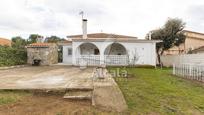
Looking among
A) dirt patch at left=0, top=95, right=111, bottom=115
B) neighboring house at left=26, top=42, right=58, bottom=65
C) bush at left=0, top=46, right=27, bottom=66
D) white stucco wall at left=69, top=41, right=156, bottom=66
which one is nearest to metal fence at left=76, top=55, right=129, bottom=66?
white stucco wall at left=69, top=41, right=156, bottom=66

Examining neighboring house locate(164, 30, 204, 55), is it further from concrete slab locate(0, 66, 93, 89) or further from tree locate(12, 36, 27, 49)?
concrete slab locate(0, 66, 93, 89)

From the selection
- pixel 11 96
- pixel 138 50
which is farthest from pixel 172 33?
pixel 11 96

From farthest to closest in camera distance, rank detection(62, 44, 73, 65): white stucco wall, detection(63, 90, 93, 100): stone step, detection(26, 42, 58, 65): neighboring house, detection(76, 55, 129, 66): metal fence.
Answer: detection(62, 44, 73, 65): white stucco wall, detection(26, 42, 58, 65): neighboring house, detection(76, 55, 129, 66): metal fence, detection(63, 90, 93, 100): stone step

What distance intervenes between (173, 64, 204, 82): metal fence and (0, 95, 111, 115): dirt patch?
909 cm

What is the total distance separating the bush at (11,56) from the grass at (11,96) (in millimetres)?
17096

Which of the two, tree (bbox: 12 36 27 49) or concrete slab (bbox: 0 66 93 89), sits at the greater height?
tree (bbox: 12 36 27 49)

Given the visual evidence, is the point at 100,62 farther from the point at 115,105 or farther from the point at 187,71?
the point at 115,105

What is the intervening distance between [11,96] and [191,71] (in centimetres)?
1164

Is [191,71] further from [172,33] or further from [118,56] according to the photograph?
[172,33]

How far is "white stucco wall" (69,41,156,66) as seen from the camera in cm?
2584

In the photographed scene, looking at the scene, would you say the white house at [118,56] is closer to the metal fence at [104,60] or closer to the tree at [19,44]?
the metal fence at [104,60]

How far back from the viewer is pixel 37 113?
5.74 m

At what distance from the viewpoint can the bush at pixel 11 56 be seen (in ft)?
80.9

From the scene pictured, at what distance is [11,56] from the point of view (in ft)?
86.2
